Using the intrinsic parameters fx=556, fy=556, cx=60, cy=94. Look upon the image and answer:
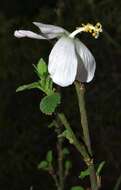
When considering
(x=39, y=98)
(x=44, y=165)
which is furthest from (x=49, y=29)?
(x=39, y=98)

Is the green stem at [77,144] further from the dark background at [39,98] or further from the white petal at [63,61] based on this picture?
the dark background at [39,98]

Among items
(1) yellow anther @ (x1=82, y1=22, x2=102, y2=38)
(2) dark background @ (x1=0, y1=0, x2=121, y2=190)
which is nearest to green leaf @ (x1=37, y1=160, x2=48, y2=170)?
(1) yellow anther @ (x1=82, y1=22, x2=102, y2=38)

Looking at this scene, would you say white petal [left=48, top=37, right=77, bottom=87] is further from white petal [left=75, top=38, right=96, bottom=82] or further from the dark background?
the dark background

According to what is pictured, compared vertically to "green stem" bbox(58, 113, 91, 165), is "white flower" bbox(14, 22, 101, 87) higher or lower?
higher

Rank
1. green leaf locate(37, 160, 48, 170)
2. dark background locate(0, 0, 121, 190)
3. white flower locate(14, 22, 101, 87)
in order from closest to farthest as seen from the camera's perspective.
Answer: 1. white flower locate(14, 22, 101, 87)
2. green leaf locate(37, 160, 48, 170)
3. dark background locate(0, 0, 121, 190)

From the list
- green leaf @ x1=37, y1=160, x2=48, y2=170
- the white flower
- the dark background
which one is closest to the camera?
the white flower

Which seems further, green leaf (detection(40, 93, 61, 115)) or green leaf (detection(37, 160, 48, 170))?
green leaf (detection(37, 160, 48, 170))

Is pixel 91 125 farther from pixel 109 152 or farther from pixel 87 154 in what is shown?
pixel 87 154
